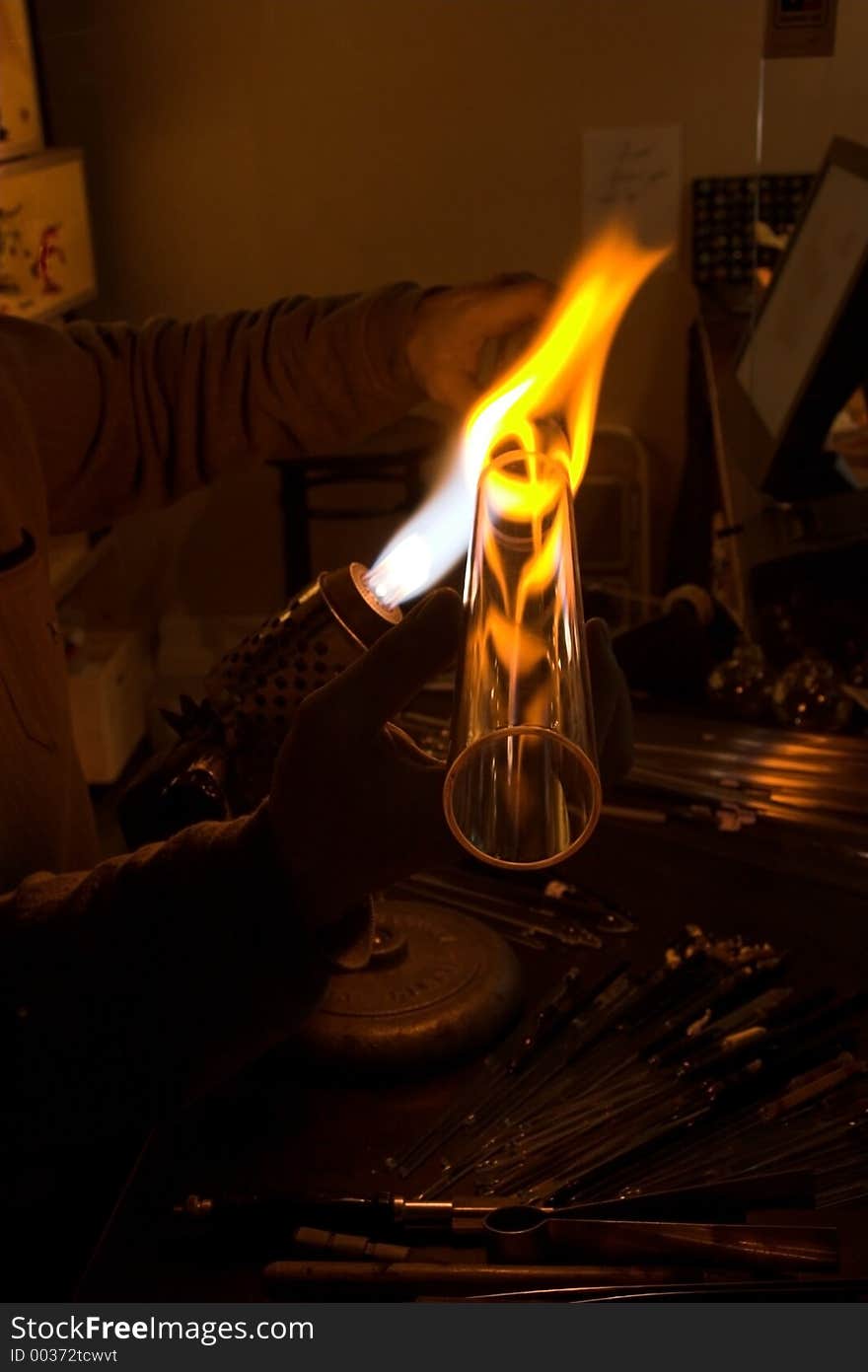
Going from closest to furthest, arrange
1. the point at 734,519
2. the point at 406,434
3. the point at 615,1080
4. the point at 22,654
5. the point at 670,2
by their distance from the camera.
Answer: the point at 615,1080 < the point at 22,654 < the point at 734,519 < the point at 670,2 < the point at 406,434

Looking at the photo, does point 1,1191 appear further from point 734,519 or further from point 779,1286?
point 734,519

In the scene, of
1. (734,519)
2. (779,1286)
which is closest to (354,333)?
(734,519)

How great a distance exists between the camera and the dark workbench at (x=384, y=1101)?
79cm

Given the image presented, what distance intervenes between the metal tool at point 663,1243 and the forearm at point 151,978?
183 millimetres

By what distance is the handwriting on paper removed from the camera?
3.45 metres

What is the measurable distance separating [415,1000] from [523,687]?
0.39 meters

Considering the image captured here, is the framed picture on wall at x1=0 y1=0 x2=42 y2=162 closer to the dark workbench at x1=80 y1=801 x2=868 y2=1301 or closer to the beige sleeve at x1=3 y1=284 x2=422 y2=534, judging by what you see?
the beige sleeve at x1=3 y1=284 x2=422 y2=534

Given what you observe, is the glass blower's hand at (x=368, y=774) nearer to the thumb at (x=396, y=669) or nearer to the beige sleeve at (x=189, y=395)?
the thumb at (x=396, y=669)

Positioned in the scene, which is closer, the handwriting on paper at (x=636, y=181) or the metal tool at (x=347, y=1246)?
the metal tool at (x=347, y=1246)

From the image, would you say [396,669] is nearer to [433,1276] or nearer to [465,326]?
[433,1276]

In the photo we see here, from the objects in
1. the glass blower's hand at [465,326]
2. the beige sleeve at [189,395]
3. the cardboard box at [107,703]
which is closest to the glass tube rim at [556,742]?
the glass blower's hand at [465,326]

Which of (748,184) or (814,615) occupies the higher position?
(748,184)

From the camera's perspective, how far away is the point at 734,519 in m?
1.81

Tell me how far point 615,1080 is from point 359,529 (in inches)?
117
